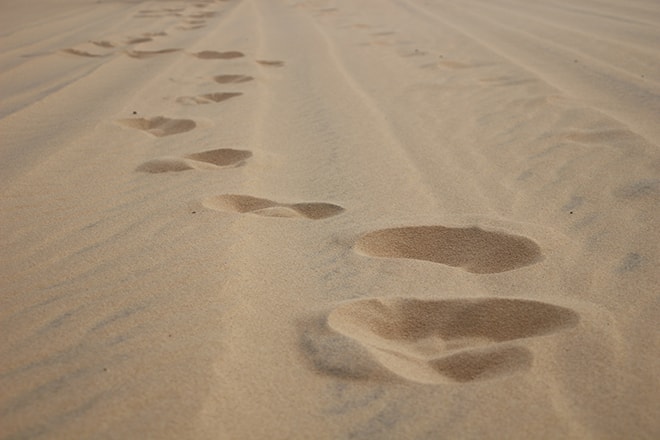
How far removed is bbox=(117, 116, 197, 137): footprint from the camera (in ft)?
8.65

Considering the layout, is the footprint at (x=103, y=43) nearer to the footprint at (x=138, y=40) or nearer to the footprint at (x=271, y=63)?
the footprint at (x=138, y=40)

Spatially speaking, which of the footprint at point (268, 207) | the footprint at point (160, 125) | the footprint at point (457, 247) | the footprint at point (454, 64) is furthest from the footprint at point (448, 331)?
the footprint at point (454, 64)

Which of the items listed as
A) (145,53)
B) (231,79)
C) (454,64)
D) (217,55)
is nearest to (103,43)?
(145,53)

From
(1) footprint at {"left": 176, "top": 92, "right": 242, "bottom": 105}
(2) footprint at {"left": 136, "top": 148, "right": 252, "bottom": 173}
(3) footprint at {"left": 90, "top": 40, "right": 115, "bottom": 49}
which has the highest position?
(3) footprint at {"left": 90, "top": 40, "right": 115, "bottom": 49}

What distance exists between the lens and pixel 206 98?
315cm

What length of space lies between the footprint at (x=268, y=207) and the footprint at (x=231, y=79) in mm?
1725

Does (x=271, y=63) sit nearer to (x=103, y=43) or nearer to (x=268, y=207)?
(x=103, y=43)

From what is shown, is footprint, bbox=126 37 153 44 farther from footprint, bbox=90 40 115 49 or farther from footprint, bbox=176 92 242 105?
footprint, bbox=176 92 242 105

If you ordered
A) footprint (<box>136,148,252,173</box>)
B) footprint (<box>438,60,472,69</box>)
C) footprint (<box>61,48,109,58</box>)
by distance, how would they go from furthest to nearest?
1. footprint (<box>61,48,109,58</box>)
2. footprint (<box>438,60,472,69</box>)
3. footprint (<box>136,148,252,173</box>)

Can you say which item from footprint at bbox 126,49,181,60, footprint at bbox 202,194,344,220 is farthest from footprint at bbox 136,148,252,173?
footprint at bbox 126,49,181,60

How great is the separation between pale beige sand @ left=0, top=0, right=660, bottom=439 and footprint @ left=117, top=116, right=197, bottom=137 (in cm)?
2

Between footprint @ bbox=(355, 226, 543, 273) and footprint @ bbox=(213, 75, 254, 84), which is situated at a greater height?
footprint @ bbox=(213, 75, 254, 84)

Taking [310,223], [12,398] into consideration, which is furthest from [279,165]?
[12,398]

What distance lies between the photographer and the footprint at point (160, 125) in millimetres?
2637
